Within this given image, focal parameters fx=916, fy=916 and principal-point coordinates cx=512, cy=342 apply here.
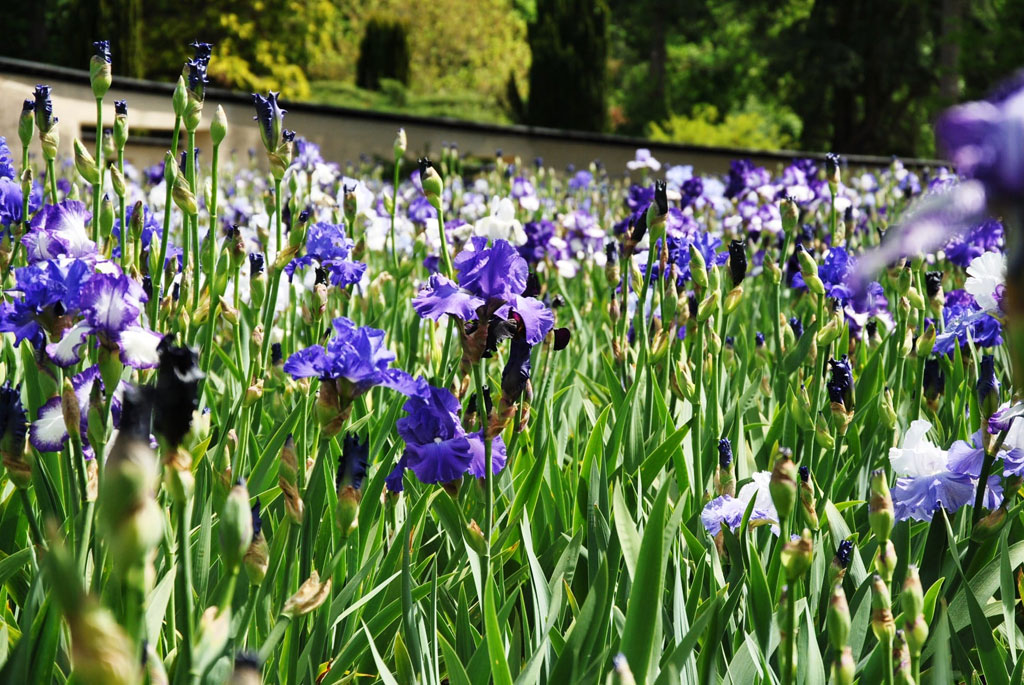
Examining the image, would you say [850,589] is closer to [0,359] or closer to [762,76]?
[0,359]

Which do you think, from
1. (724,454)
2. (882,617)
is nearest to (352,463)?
(882,617)

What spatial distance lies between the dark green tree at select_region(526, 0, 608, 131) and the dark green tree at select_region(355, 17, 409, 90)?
8.78 feet

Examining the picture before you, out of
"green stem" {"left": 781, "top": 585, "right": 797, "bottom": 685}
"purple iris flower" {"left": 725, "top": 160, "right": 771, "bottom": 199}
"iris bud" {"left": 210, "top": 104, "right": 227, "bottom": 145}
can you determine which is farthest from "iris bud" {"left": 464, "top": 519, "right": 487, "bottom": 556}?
"purple iris flower" {"left": 725, "top": 160, "right": 771, "bottom": 199}

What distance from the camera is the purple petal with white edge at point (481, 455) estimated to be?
1140 millimetres

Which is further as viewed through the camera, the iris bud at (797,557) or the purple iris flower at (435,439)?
the purple iris flower at (435,439)

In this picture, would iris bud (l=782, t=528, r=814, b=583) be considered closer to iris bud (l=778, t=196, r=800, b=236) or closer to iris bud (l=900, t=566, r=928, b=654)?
iris bud (l=900, t=566, r=928, b=654)

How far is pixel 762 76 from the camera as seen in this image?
20359 mm

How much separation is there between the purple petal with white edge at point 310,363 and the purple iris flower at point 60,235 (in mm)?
551

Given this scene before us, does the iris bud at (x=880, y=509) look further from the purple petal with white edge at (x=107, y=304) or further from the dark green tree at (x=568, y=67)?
the dark green tree at (x=568, y=67)

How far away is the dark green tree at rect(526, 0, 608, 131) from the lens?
626 inches

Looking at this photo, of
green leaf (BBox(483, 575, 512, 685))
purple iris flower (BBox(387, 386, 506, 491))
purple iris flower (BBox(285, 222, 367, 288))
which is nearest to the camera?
green leaf (BBox(483, 575, 512, 685))

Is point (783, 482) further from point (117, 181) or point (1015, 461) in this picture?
point (117, 181)

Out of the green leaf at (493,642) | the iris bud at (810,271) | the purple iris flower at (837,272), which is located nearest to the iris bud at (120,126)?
the green leaf at (493,642)

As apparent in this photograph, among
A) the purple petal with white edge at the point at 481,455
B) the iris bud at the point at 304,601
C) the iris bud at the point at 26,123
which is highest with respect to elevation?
the iris bud at the point at 26,123
